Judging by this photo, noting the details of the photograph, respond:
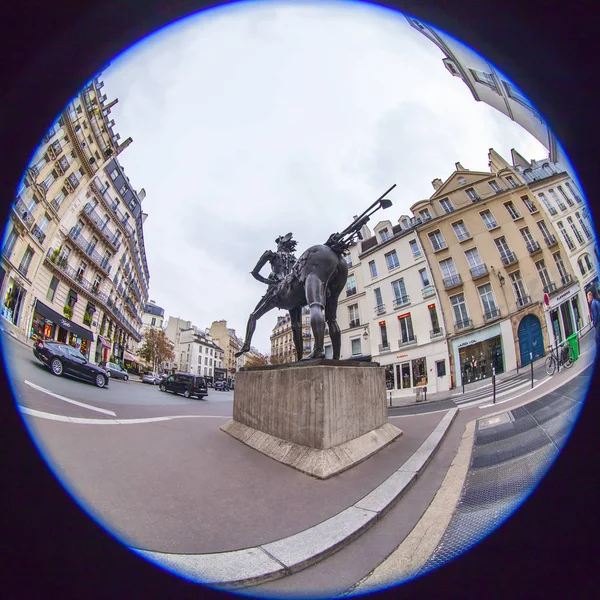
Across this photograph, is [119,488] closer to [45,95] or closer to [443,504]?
[443,504]

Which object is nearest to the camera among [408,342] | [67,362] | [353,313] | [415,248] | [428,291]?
[67,362]

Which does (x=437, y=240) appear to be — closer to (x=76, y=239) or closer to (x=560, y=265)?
(x=560, y=265)

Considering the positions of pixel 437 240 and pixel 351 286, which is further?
pixel 351 286

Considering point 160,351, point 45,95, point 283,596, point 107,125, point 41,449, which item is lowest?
point 283,596

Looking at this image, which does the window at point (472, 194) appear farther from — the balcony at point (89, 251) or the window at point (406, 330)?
the balcony at point (89, 251)

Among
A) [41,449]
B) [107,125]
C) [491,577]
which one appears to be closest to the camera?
[491,577]

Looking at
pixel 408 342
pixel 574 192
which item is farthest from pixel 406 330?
pixel 574 192

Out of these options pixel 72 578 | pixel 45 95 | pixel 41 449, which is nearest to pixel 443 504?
pixel 72 578
